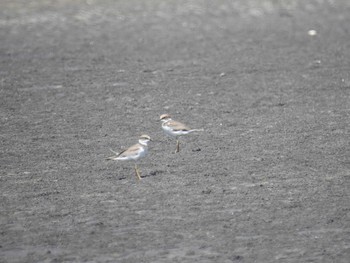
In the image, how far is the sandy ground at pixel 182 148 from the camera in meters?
7.36

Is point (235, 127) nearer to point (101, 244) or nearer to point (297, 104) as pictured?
point (297, 104)

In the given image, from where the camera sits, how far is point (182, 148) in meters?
10.4

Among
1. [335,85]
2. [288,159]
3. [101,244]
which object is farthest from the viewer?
[335,85]

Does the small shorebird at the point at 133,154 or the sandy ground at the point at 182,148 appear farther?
the small shorebird at the point at 133,154

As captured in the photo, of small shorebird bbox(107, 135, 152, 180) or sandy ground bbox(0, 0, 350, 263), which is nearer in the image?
sandy ground bbox(0, 0, 350, 263)

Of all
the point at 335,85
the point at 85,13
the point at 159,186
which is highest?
the point at 159,186

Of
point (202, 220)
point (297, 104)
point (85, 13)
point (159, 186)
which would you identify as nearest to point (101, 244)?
point (202, 220)

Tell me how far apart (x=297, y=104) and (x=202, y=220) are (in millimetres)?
5194

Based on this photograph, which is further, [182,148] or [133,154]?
[182,148]

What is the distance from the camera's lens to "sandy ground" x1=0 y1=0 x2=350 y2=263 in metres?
7.36

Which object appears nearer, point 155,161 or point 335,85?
point 155,161

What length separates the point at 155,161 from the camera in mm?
9875

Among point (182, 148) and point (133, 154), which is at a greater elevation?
point (133, 154)

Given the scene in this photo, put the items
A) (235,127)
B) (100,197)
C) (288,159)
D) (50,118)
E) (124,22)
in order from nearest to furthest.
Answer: (100,197) < (288,159) < (235,127) < (50,118) < (124,22)
